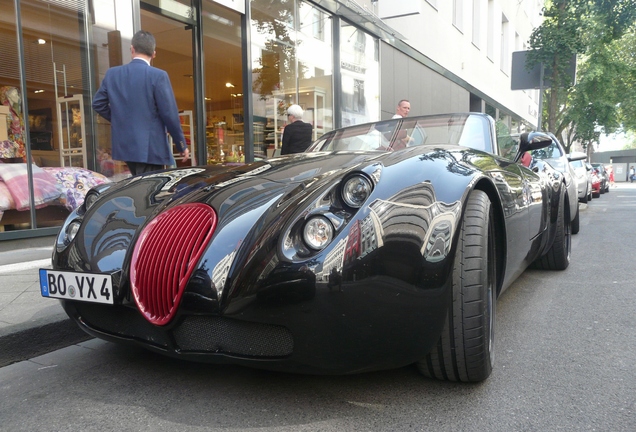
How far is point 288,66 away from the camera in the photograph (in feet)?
32.6

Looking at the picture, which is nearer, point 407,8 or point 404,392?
point 404,392

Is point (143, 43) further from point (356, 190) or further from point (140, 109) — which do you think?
point (356, 190)

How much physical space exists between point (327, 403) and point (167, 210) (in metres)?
0.96

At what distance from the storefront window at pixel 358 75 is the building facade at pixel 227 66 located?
3 cm

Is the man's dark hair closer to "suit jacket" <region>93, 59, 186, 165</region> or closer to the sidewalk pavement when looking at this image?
"suit jacket" <region>93, 59, 186, 165</region>

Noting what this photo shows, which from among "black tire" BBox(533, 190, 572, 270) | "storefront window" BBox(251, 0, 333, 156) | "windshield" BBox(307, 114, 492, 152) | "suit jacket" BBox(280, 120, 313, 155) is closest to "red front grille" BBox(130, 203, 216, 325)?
"windshield" BBox(307, 114, 492, 152)

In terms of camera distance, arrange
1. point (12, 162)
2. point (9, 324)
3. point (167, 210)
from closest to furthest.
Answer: point (167, 210), point (9, 324), point (12, 162)

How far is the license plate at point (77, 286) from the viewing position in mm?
1883

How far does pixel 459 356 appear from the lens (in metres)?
1.88

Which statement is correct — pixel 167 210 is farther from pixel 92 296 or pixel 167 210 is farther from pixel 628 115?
pixel 628 115

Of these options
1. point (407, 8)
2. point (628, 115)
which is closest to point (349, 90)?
point (407, 8)

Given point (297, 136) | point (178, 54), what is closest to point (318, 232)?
point (297, 136)

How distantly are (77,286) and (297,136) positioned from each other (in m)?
4.11

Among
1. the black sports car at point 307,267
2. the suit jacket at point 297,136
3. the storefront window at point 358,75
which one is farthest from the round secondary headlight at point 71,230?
the storefront window at point 358,75
